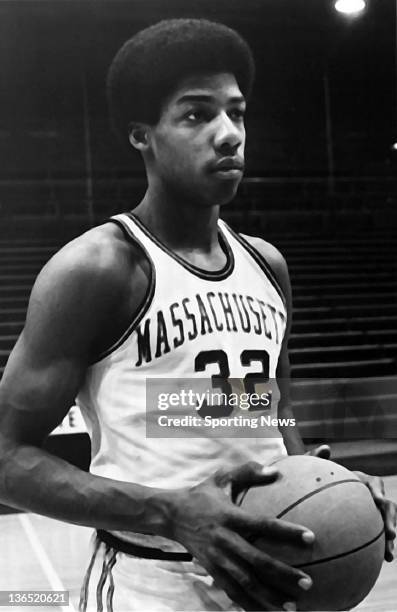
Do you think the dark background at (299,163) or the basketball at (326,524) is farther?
the dark background at (299,163)

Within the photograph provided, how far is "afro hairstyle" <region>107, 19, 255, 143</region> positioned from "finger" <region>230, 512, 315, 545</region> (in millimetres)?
617

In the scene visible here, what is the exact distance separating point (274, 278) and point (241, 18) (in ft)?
2.51

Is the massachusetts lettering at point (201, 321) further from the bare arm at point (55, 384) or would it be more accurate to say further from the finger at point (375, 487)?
the finger at point (375, 487)

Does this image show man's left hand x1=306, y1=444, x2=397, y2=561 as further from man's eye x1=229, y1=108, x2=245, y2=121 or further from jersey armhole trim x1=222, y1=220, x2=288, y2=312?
man's eye x1=229, y1=108, x2=245, y2=121

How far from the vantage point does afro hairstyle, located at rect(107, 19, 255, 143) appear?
3.53 ft

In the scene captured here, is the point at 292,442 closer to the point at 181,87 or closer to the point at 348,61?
the point at 181,87

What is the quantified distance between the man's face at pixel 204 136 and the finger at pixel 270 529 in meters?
0.51

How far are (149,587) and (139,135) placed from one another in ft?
2.18

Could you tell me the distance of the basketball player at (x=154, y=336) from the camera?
0.94 m

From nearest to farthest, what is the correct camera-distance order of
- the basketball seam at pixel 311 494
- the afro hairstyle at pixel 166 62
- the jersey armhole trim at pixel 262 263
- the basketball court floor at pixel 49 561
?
the basketball seam at pixel 311 494 → the afro hairstyle at pixel 166 62 → the jersey armhole trim at pixel 262 263 → the basketball court floor at pixel 49 561

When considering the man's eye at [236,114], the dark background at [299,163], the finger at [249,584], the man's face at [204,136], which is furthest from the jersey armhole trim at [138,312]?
the dark background at [299,163]

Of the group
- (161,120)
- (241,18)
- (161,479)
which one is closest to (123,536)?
(161,479)

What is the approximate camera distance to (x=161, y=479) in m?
1.01

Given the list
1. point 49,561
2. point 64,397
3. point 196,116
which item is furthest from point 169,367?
point 49,561
